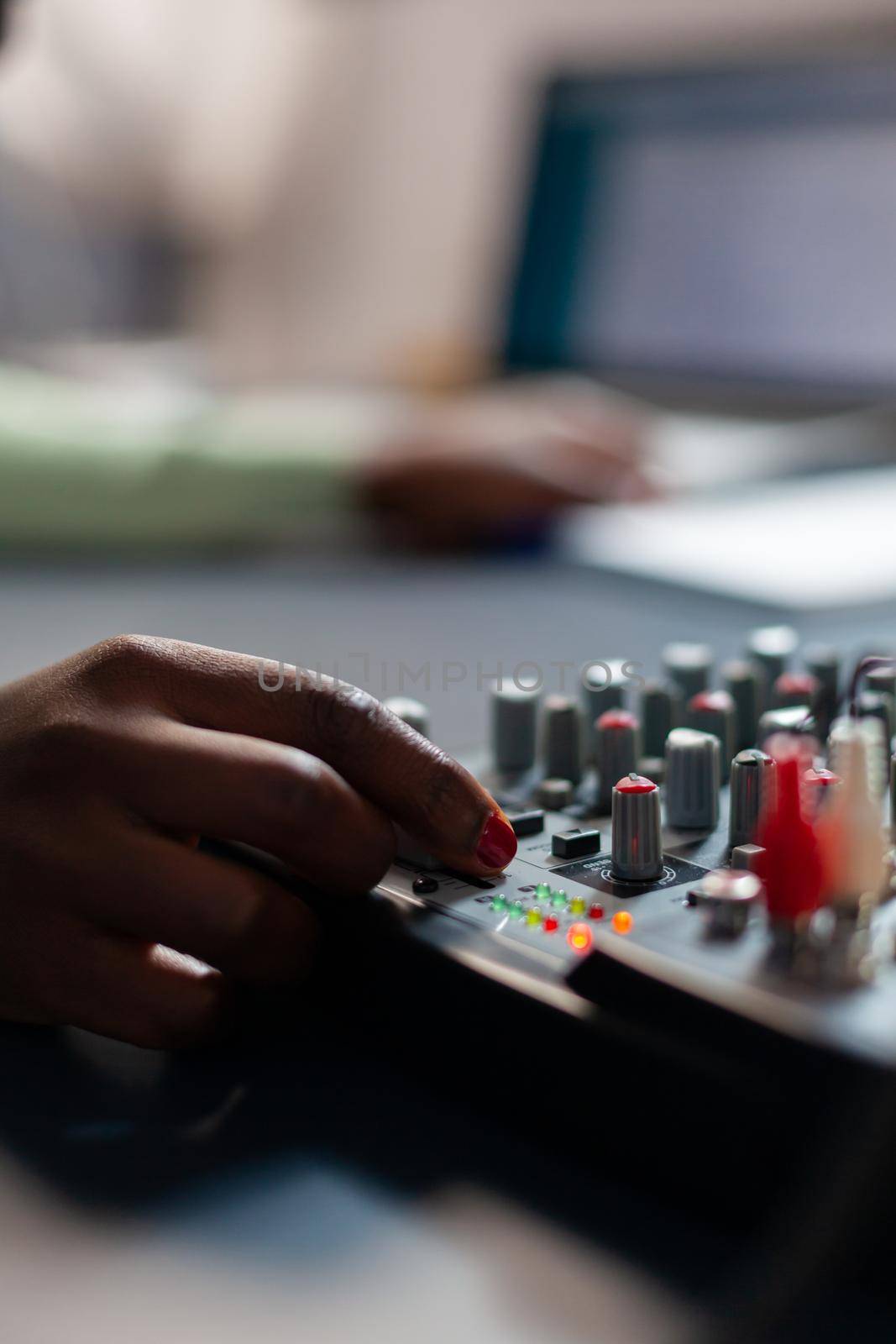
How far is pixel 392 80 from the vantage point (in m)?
2.49

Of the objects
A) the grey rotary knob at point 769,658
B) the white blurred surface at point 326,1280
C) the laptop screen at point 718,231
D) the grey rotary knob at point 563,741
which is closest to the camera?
the white blurred surface at point 326,1280

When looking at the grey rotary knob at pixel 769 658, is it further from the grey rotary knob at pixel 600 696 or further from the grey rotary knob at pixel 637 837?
the grey rotary knob at pixel 637 837

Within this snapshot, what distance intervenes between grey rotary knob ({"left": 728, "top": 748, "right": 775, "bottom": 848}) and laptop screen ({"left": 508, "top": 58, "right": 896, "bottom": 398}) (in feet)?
4.36

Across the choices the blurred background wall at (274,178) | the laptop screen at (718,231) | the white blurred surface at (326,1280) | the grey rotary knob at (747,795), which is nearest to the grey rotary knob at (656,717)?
the grey rotary knob at (747,795)

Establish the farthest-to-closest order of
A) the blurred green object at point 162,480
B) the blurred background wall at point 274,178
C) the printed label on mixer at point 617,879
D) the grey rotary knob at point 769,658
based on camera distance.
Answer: the blurred background wall at point 274,178 → the blurred green object at point 162,480 → the grey rotary knob at point 769,658 → the printed label on mixer at point 617,879

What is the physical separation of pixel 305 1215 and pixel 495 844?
0.42 ft

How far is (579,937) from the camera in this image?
13.9 inches

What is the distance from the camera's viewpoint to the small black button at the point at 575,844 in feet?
1.35

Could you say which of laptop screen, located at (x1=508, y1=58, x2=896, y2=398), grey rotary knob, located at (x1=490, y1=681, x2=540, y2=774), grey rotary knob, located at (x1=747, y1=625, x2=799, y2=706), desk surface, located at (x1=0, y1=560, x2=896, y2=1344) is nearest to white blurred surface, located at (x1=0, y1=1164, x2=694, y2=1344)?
desk surface, located at (x1=0, y1=560, x2=896, y2=1344)

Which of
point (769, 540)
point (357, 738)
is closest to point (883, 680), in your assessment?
point (357, 738)

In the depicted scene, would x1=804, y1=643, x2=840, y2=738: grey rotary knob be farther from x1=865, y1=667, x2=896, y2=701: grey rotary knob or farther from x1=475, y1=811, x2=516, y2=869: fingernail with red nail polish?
x1=475, y1=811, x2=516, y2=869: fingernail with red nail polish

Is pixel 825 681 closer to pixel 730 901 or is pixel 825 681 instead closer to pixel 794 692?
pixel 794 692

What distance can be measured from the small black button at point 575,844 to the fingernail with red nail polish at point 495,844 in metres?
0.02

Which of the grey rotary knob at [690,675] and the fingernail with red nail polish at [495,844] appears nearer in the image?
the fingernail with red nail polish at [495,844]
